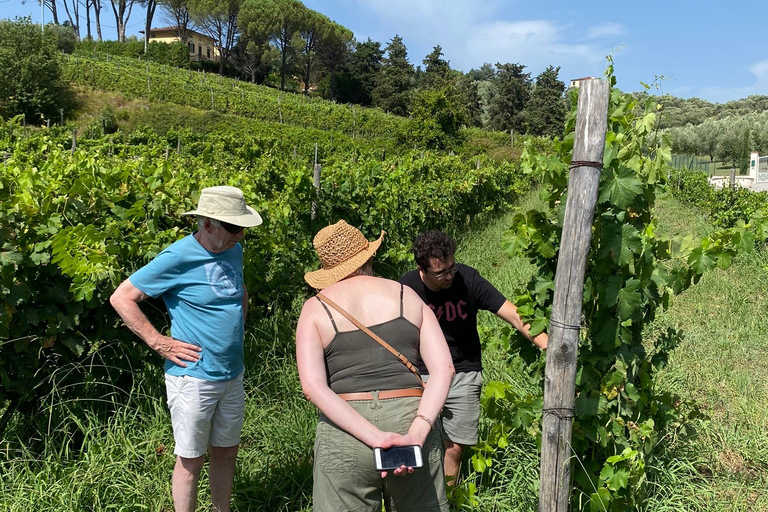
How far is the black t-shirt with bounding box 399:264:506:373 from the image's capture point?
3.17m

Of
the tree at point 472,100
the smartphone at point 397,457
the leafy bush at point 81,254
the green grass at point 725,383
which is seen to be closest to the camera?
the smartphone at point 397,457

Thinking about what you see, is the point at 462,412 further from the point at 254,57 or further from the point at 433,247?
the point at 254,57

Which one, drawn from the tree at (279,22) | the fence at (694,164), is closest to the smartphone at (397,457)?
the fence at (694,164)

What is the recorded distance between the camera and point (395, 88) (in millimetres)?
60250

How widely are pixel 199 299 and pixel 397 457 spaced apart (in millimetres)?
1244

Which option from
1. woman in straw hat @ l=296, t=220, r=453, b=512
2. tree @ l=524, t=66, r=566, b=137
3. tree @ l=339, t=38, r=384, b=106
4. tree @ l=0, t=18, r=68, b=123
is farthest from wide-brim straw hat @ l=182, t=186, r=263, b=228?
tree @ l=339, t=38, r=384, b=106

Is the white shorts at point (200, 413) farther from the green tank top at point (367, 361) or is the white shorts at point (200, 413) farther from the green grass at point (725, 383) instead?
the green grass at point (725, 383)

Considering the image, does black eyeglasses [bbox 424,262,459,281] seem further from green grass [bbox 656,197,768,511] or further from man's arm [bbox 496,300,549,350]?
green grass [bbox 656,197,768,511]

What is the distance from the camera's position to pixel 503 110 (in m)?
58.3

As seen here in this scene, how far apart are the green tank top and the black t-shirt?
1.02m

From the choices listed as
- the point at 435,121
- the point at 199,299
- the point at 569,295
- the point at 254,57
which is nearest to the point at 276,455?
the point at 199,299

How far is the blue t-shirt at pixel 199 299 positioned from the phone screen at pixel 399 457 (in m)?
1.08

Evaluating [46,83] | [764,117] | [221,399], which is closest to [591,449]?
[221,399]

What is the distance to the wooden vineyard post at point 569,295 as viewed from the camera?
223 cm
